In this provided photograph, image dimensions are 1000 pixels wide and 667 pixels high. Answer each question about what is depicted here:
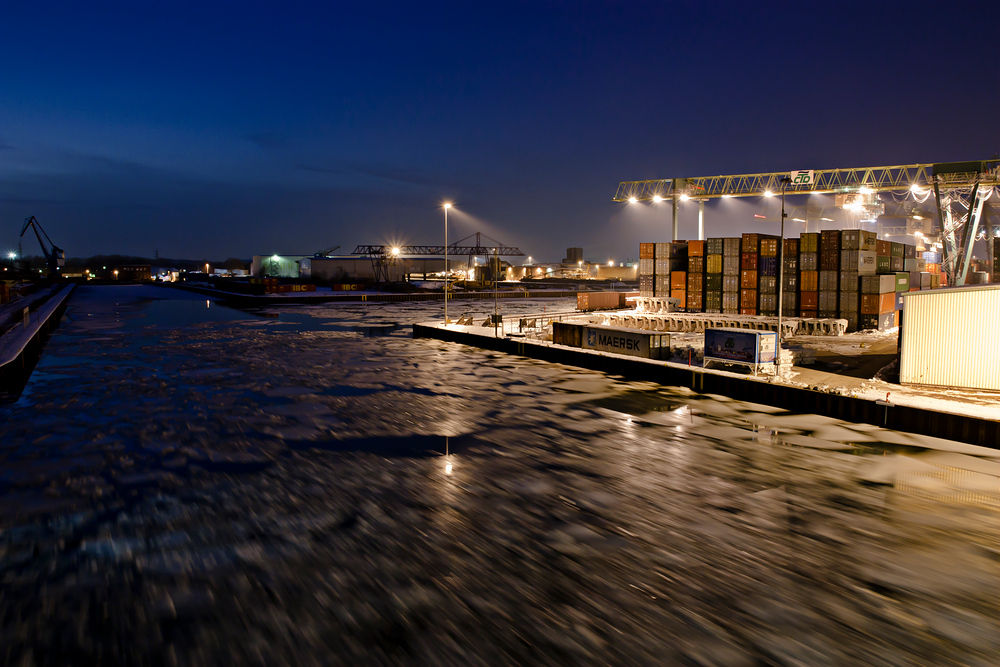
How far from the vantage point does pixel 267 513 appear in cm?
1234

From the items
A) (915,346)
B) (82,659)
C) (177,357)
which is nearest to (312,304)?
(177,357)

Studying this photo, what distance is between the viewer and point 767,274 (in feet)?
157

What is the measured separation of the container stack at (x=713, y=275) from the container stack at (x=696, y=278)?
1.65 ft

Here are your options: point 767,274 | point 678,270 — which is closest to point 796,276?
point 767,274

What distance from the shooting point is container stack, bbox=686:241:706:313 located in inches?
2055

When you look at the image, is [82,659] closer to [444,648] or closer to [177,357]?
[444,648]

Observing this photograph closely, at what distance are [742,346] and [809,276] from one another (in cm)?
2262

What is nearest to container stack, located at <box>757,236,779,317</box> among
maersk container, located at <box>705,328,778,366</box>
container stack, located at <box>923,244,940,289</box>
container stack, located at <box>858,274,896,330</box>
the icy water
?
container stack, located at <box>858,274,896,330</box>

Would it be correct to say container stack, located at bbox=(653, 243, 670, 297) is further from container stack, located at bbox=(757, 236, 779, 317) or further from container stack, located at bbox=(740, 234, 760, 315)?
container stack, located at bbox=(757, 236, 779, 317)

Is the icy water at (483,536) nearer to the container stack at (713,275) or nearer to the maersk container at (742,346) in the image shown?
the maersk container at (742,346)

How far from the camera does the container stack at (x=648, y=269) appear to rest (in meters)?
57.0

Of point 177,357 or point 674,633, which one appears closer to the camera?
point 674,633

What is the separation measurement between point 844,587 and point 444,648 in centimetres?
656

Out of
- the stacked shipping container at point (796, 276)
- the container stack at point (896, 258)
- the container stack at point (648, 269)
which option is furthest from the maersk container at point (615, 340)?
the container stack at point (896, 258)
